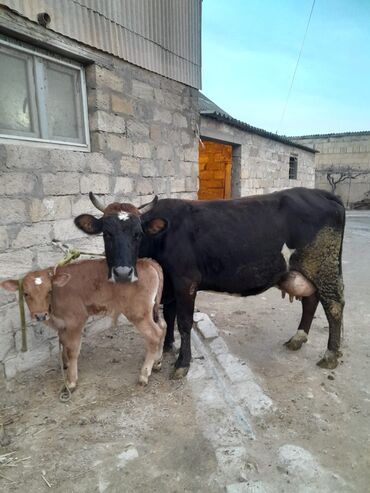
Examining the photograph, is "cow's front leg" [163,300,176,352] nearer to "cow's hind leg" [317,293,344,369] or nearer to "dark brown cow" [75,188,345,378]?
"dark brown cow" [75,188,345,378]

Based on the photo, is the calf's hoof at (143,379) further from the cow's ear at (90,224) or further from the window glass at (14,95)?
the window glass at (14,95)

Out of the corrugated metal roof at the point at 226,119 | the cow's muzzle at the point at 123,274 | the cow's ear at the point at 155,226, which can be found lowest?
the cow's muzzle at the point at 123,274

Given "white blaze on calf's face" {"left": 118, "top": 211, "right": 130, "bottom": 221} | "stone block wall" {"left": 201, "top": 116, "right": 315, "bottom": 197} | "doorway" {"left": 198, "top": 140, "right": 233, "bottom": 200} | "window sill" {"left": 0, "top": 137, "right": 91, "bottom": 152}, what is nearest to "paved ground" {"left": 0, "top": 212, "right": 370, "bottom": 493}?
"white blaze on calf's face" {"left": 118, "top": 211, "right": 130, "bottom": 221}

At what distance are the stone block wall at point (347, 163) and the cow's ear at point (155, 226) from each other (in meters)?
28.8

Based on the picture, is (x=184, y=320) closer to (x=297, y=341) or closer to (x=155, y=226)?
(x=155, y=226)

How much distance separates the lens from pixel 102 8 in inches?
153

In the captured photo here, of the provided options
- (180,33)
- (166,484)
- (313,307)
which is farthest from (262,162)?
(166,484)

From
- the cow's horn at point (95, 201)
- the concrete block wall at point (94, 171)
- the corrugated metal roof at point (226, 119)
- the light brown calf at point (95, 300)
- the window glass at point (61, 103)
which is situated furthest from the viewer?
the corrugated metal roof at point (226, 119)

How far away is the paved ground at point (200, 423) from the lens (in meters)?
2.20

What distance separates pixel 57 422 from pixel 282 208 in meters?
3.00

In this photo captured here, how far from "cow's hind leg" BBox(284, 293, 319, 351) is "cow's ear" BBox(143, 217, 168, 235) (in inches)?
81.5

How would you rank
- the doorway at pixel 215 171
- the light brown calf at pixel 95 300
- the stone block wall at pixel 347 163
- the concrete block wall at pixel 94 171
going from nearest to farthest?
the light brown calf at pixel 95 300 < the concrete block wall at pixel 94 171 < the doorway at pixel 215 171 < the stone block wall at pixel 347 163

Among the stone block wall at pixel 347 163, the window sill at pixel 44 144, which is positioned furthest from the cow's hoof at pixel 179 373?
the stone block wall at pixel 347 163

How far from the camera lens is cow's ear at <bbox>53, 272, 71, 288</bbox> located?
281 centimetres
